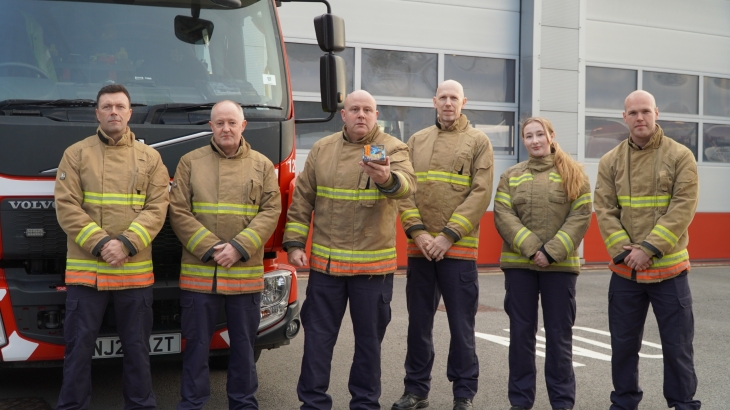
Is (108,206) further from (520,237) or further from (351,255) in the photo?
(520,237)

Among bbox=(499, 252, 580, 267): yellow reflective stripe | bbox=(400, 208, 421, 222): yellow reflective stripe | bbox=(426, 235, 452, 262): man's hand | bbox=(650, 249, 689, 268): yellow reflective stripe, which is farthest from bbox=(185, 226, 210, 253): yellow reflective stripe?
bbox=(650, 249, 689, 268): yellow reflective stripe

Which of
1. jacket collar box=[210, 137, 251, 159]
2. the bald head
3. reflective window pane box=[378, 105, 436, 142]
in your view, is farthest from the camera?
reflective window pane box=[378, 105, 436, 142]

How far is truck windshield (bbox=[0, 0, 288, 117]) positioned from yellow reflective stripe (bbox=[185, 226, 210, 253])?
0.84m

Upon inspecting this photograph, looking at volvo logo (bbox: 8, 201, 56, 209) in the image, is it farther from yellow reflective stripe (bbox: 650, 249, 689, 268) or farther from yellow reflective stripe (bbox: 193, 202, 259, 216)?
yellow reflective stripe (bbox: 650, 249, 689, 268)

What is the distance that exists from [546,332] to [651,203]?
3.25ft

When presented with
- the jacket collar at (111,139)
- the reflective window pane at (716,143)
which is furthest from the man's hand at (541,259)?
the reflective window pane at (716,143)

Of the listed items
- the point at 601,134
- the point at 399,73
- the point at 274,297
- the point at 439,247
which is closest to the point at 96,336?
the point at 274,297

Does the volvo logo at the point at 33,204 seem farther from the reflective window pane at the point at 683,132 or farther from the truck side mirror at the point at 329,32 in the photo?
→ the reflective window pane at the point at 683,132

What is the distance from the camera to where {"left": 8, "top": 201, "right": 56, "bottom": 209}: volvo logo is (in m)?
4.15

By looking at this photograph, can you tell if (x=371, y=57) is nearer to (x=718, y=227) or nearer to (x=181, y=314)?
(x=718, y=227)

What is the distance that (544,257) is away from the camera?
4.51m

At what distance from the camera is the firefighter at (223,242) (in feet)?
14.0

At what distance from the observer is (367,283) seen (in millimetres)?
4422

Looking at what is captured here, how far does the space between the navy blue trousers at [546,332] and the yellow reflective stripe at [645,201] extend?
1.77ft
